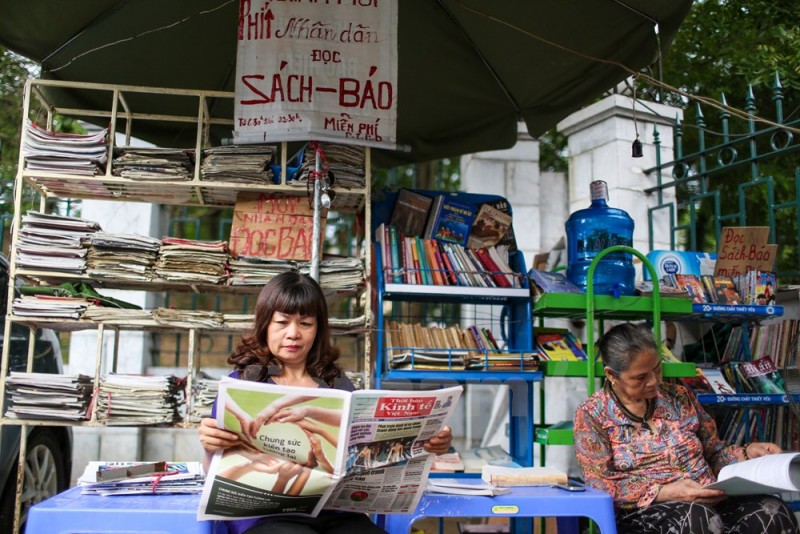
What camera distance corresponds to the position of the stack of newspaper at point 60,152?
3.77 metres

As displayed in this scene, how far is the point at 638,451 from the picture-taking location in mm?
3115

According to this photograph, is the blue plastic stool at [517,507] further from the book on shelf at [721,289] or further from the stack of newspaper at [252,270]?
the book on shelf at [721,289]

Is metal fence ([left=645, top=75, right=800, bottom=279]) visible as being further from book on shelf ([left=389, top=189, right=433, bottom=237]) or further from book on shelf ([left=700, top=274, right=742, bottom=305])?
book on shelf ([left=389, top=189, right=433, bottom=237])

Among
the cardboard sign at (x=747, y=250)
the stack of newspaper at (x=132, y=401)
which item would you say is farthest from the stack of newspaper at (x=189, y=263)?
the cardboard sign at (x=747, y=250)

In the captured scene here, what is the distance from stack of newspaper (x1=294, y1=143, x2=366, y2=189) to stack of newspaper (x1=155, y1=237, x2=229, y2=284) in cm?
61

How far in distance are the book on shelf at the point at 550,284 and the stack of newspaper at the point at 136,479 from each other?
202 centimetres

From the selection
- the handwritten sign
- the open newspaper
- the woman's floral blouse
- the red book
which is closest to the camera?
the open newspaper

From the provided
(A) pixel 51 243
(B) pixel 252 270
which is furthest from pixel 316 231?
(A) pixel 51 243

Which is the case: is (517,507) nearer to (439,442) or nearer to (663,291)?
(439,442)

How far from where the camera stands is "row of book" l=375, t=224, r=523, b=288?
13.1ft

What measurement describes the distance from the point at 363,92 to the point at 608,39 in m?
1.38

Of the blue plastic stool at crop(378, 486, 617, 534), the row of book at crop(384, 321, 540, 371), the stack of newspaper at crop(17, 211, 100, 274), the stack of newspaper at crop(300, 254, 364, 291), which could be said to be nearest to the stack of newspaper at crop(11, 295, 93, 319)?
the stack of newspaper at crop(17, 211, 100, 274)

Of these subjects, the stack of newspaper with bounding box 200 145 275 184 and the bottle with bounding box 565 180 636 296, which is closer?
the stack of newspaper with bounding box 200 145 275 184

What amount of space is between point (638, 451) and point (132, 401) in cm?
245
